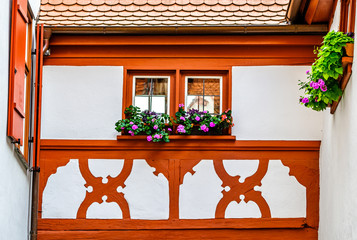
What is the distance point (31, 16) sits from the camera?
9133 mm

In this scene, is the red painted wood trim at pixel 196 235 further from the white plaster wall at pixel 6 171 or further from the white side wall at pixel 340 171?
the white plaster wall at pixel 6 171

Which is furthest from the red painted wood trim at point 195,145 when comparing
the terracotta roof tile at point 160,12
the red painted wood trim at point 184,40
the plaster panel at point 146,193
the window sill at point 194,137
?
the terracotta roof tile at point 160,12

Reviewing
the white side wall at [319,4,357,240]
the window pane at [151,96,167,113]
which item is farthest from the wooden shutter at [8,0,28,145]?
the white side wall at [319,4,357,240]

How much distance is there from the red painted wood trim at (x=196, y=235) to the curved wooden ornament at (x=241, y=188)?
0.80 ft

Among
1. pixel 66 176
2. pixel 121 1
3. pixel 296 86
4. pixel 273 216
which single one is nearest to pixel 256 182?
pixel 273 216

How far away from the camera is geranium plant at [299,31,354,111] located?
723cm

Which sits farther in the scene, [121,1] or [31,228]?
[121,1]

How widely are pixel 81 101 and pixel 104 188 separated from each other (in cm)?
123

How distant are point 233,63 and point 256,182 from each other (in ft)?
5.44

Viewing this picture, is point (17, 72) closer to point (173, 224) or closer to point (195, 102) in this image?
point (195, 102)

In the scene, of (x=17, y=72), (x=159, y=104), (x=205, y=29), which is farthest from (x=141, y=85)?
(x=17, y=72)

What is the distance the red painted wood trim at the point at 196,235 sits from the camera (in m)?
9.19

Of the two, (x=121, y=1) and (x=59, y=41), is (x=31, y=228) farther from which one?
(x=121, y=1)

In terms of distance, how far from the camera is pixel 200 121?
9.34 metres
